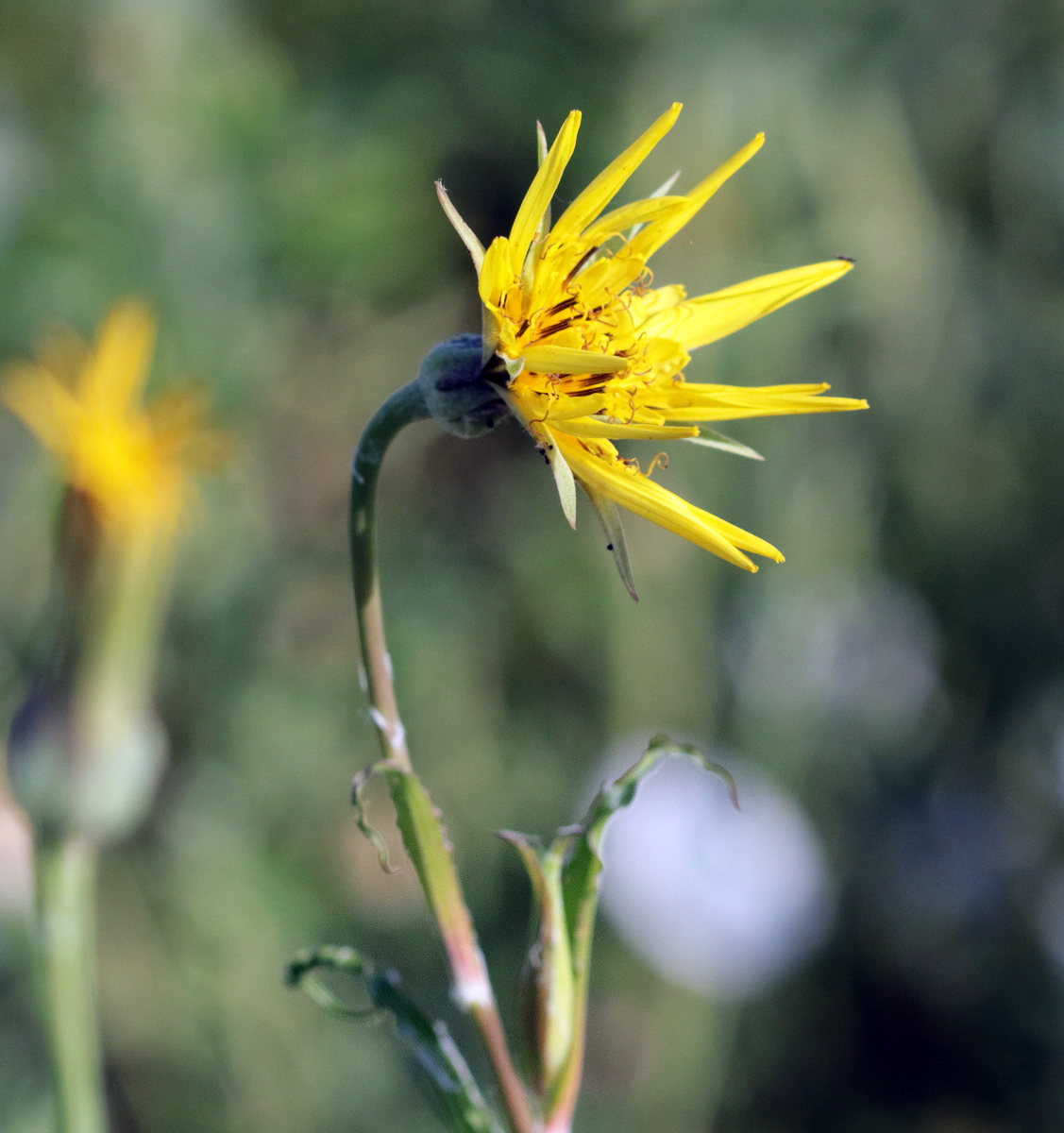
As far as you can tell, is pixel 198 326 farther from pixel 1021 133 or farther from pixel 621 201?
pixel 1021 133

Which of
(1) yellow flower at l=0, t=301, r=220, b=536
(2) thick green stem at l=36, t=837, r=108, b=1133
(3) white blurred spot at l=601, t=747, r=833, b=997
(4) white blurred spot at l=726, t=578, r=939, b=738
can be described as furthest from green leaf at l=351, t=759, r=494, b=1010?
(4) white blurred spot at l=726, t=578, r=939, b=738

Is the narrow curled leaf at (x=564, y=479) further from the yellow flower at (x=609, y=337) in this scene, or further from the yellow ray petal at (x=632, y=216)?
the yellow ray petal at (x=632, y=216)

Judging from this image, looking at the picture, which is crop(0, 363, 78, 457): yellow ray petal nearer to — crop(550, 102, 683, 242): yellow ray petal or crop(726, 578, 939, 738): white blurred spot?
crop(550, 102, 683, 242): yellow ray petal

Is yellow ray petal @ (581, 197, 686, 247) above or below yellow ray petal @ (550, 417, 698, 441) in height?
above

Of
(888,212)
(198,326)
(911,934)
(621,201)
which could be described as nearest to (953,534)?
(888,212)

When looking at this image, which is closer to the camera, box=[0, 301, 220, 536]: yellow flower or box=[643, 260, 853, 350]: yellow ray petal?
box=[643, 260, 853, 350]: yellow ray petal

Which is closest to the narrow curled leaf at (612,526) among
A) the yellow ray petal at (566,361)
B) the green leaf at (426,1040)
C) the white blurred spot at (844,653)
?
the yellow ray petal at (566,361)
